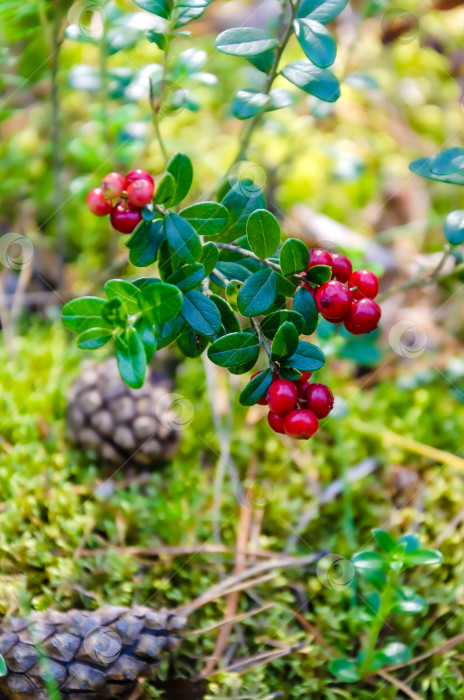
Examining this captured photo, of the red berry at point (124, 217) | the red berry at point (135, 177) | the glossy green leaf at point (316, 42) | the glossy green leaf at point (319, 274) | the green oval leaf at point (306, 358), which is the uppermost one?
the glossy green leaf at point (316, 42)

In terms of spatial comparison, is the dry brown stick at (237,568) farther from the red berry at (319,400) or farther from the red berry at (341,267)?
the red berry at (341,267)

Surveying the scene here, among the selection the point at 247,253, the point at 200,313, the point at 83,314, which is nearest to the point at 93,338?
the point at 83,314

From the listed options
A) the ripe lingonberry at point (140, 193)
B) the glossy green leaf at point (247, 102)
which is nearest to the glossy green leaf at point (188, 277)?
Answer: the ripe lingonberry at point (140, 193)

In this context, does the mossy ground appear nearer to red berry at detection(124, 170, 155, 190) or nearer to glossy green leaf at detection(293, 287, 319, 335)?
glossy green leaf at detection(293, 287, 319, 335)

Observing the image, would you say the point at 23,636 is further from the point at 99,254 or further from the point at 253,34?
the point at 99,254

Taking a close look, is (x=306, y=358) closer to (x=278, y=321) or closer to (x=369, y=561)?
(x=278, y=321)

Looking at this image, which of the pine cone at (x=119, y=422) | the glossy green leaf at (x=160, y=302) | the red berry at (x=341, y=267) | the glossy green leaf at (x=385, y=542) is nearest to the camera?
the glossy green leaf at (x=160, y=302)
